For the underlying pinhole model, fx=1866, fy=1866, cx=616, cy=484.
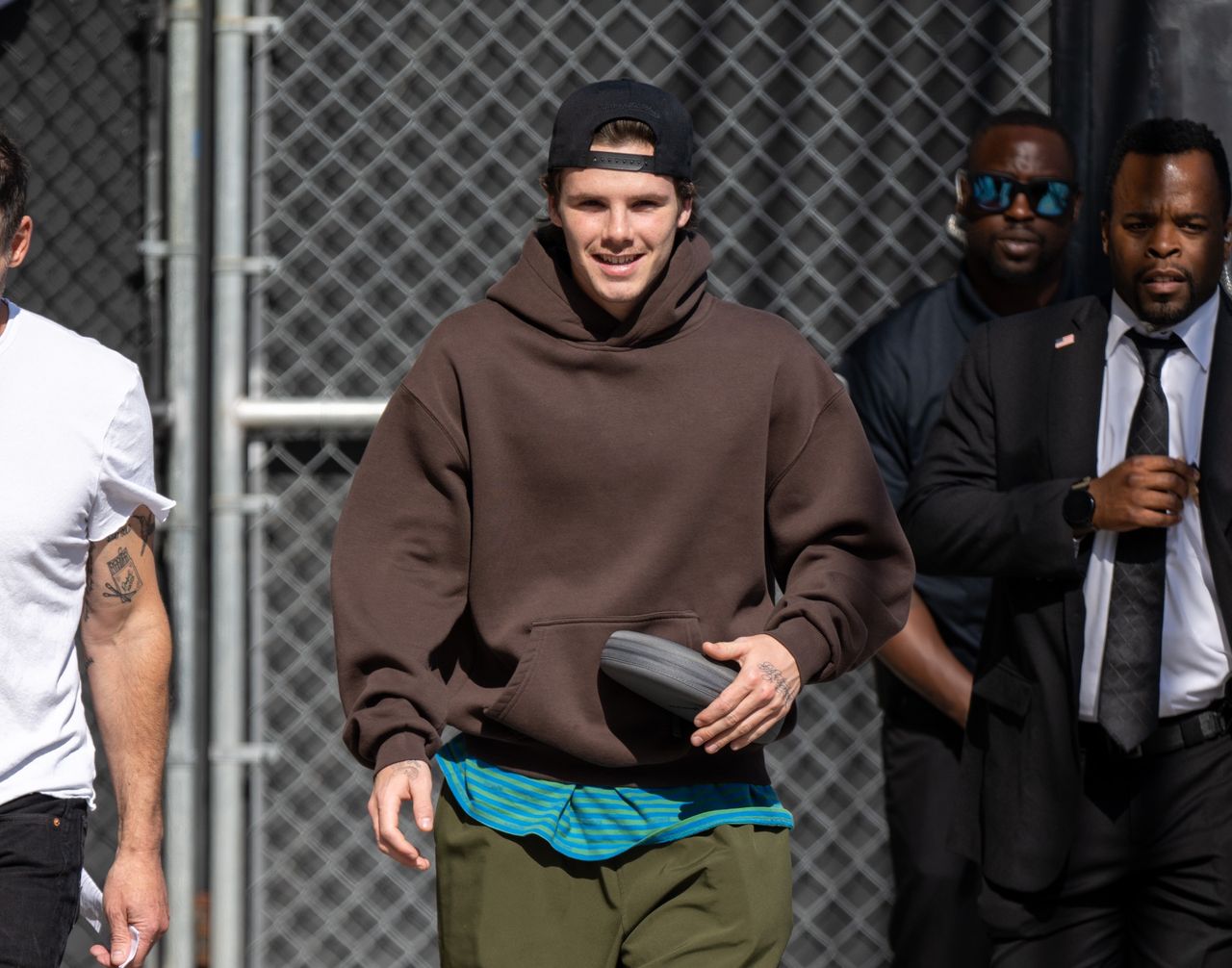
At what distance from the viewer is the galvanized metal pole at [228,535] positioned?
17.0ft

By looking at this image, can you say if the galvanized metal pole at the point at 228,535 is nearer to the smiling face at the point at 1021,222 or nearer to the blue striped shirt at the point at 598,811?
the smiling face at the point at 1021,222

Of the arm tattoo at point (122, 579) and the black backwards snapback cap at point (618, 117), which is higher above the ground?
the black backwards snapback cap at point (618, 117)

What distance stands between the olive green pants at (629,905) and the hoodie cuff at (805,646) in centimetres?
28

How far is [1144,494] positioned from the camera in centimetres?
346

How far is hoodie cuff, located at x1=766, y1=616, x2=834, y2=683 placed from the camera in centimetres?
284

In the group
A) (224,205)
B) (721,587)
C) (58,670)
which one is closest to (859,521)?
(721,587)

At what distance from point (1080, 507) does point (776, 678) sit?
1.02m

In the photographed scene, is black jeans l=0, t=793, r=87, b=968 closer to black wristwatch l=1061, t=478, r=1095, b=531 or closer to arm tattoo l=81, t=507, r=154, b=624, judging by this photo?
arm tattoo l=81, t=507, r=154, b=624

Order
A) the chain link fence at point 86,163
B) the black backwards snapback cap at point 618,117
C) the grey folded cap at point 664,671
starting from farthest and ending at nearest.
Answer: the chain link fence at point 86,163 → the black backwards snapback cap at point 618,117 → the grey folded cap at point 664,671

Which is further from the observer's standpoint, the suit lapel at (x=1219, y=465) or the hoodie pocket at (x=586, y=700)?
the suit lapel at (x=1219, y=465)

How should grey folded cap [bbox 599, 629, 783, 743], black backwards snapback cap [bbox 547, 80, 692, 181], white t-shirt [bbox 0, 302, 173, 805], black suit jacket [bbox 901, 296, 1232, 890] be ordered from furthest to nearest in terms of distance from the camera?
black suit jacket [bbox 901, 296, 1232, 890]
black backwards snapback cap [bbox 547, 80, 692, 181]
white t-shirt [bbox 0, 302, 173, 805]
grey folded cap [bbox 599, 629, 783, 743]

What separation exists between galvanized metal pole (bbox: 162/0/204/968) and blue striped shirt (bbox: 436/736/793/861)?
2.41 meters

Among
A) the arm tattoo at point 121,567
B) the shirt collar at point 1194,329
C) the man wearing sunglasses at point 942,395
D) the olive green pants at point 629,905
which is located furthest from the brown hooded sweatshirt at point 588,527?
the man wearing sunglasses at point 942,395

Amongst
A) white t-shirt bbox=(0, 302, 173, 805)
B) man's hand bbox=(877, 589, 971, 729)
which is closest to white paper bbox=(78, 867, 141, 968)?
white t-shirt bbox=(0, 302, 173, 805)
